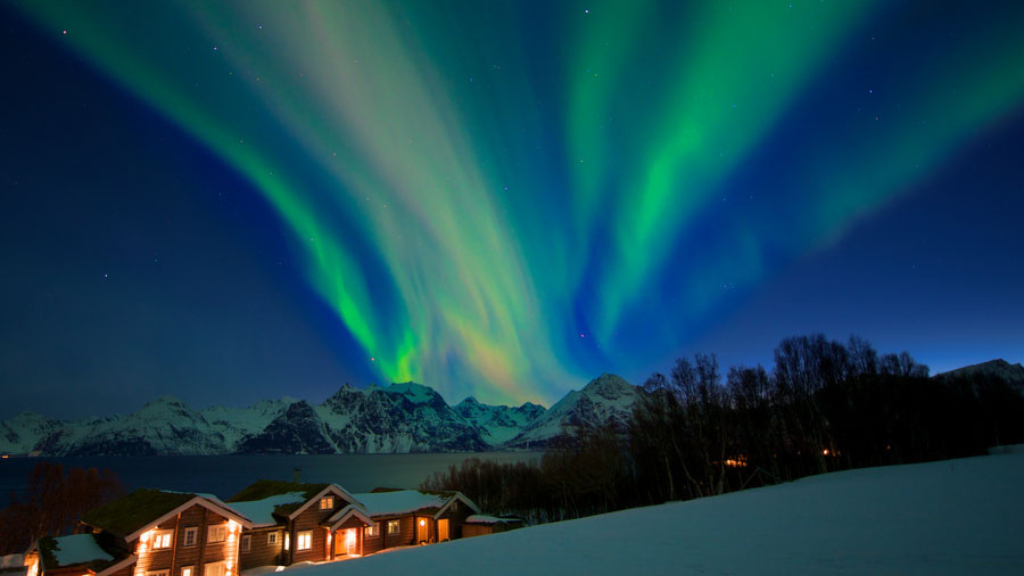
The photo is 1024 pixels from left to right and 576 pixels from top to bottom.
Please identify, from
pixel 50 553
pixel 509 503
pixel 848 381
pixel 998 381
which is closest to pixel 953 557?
pixel 50 553

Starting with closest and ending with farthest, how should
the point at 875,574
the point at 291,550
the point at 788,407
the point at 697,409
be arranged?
the point at 875,574
the point at 291,550
the point at 697,409
the point at 788,407

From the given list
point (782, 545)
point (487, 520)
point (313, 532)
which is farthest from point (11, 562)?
point (782, 545)

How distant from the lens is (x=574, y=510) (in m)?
60.2

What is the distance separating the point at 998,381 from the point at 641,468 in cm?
7791

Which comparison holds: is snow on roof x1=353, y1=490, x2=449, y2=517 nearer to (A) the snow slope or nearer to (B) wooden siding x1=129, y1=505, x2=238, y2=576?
(B) wooden siding x1=129, y1=505, x2=238, y2=576

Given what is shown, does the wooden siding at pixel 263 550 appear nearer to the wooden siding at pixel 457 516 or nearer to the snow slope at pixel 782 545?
the wooden siding at pixel 457 516

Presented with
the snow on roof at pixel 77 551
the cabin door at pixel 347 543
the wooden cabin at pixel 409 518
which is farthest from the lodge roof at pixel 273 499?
the snow on roof at pixel 77 551

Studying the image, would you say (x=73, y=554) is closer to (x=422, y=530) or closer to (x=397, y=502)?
(x=397, y=502)

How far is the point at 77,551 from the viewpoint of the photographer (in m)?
27.6

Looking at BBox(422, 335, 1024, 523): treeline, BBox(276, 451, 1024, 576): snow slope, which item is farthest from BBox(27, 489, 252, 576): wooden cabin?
BBox(422, 335, 1024, 523): treeline

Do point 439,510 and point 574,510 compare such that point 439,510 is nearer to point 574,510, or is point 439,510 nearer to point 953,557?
point 574,510

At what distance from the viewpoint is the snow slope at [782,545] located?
28.6ft

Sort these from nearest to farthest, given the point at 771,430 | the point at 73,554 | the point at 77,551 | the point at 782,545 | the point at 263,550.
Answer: the point at 782,545 → the point at 73,554 → the point at 77,551 → the point at 263,550 → the point at 771,430

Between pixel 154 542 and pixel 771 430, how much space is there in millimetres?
62105
